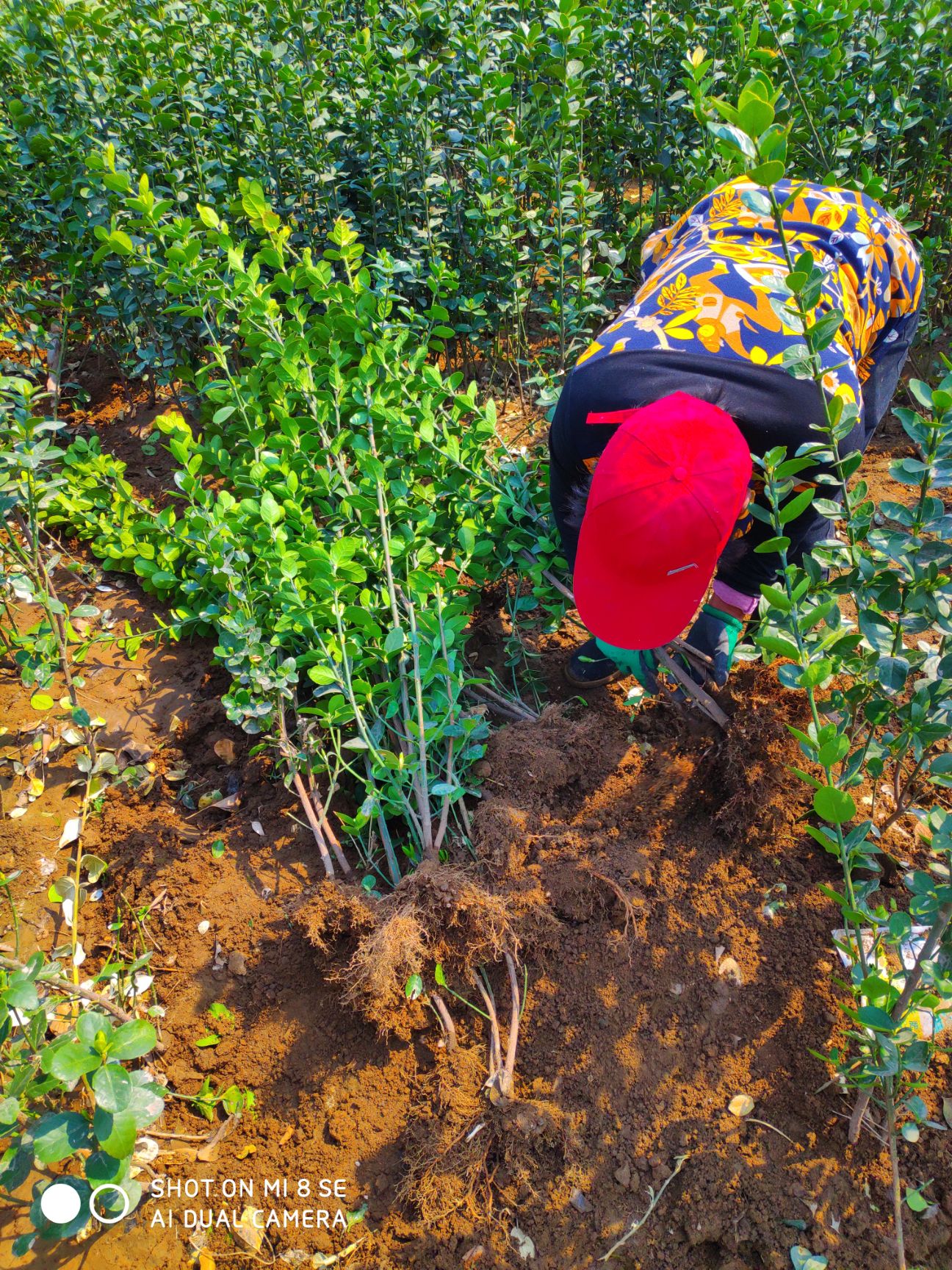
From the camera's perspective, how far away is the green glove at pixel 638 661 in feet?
7.16

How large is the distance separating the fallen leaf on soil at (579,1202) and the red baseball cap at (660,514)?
3.65ft

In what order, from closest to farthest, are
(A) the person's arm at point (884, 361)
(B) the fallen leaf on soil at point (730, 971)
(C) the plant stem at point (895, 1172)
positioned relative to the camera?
1. (C) the plant stem at point (895, 1172)
2. (B) the fallen leaf on soil at point (730, 971)
3. (A) the person's arm at point (884, 361)

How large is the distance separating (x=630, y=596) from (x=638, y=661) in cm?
51

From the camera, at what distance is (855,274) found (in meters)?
2.01

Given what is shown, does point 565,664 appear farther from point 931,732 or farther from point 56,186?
Answer: point 56,186

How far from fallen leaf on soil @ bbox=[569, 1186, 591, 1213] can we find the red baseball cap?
43.8 inches

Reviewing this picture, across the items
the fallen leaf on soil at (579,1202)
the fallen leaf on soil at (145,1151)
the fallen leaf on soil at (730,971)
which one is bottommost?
the fallen leaf on soil at (579,1202)

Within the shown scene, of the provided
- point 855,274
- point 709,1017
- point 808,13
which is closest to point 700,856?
point 709,1017

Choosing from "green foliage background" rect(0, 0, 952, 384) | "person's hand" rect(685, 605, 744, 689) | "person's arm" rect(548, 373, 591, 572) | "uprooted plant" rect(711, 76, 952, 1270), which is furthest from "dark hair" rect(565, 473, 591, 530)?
"green foliage background" rect(0, 0, 952, 384)

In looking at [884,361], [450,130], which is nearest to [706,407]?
[884,361]

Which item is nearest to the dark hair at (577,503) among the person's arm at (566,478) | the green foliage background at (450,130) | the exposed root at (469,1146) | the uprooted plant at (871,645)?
the person's arm at (566,478)

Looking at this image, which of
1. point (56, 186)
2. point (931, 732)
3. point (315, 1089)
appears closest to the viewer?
point (931, 732)

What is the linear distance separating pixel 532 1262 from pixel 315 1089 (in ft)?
1.81

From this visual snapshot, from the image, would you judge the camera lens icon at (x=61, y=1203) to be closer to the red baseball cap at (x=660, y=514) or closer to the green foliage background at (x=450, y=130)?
the red baseball cap at (x=660, y=514)
